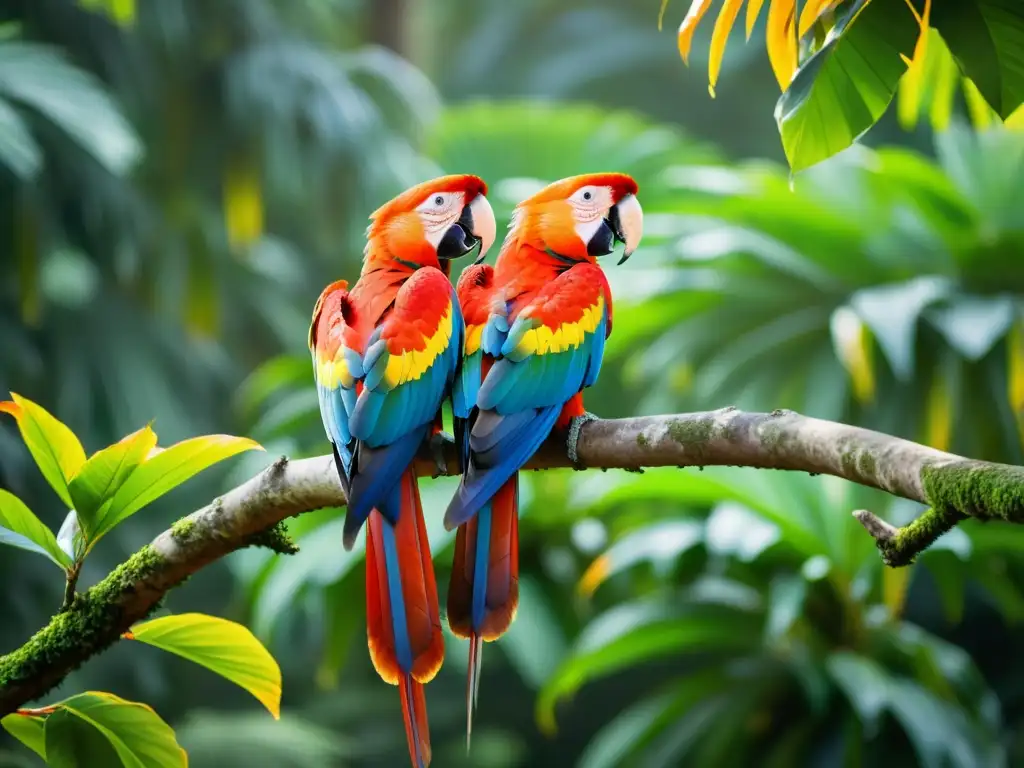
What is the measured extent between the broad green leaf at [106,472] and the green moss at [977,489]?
692 mm

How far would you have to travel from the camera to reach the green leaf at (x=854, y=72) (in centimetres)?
85

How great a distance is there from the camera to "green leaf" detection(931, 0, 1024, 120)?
816 mm

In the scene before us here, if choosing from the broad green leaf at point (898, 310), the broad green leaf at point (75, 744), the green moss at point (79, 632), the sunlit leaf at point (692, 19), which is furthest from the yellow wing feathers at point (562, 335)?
the broad green leaf at point (898, 310)

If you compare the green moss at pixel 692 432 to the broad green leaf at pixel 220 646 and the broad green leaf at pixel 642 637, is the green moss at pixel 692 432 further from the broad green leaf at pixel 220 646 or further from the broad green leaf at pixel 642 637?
the broad green leaf at pixel 642 637

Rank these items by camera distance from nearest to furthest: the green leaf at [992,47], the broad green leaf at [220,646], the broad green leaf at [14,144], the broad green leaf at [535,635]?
1. the green leaf at [992,47]
2. the broad green leaf at [220,646]
3. the broad green leaf at [14,144]
4. the broad green leaf at [535,635]

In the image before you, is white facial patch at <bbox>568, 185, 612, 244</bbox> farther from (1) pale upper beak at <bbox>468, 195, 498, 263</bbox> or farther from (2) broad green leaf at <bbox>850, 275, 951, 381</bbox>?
(2) broad green leaf at <bbox>850, 275, 951, 381</bbox>

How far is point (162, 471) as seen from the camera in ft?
3.30

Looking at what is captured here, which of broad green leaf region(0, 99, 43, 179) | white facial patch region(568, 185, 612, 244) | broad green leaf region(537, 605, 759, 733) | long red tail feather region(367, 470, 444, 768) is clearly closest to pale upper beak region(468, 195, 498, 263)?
white facial patch region(568, 185, 612, 244)

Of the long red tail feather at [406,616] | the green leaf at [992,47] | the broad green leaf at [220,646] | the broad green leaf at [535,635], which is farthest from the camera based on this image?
the broad green leaf at [535,635]

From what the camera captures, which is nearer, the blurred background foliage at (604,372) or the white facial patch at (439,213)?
the white facial patch at (439,213)

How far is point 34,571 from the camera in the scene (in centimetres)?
254

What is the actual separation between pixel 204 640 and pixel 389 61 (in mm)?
2694

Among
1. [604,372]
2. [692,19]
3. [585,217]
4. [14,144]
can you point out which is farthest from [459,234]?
[604,372]

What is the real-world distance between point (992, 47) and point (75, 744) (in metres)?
1.08
